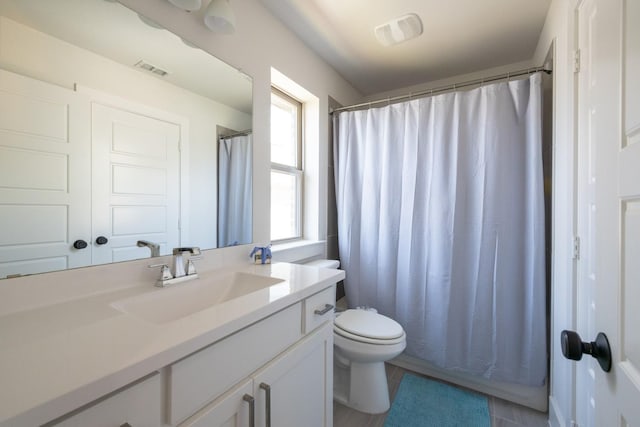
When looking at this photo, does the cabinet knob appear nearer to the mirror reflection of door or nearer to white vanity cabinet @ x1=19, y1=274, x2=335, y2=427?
the mirror reflection of door

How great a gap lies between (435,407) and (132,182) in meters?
1.96

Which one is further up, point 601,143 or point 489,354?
point 601,143

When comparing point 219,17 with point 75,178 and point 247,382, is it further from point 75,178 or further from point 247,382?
point 247,382

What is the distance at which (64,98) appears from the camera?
814mm

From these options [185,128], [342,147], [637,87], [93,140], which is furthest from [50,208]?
[342,147]

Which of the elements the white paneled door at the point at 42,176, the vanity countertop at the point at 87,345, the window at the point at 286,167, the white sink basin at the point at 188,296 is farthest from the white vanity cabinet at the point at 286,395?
the window at the point at 286,167

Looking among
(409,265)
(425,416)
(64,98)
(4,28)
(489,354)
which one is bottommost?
(425,416)

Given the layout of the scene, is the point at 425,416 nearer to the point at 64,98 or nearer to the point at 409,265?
the point at 409,265

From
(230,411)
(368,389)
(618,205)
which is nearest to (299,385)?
(230,411)

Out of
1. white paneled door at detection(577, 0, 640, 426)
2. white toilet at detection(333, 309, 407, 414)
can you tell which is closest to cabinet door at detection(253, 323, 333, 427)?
white toilet at detection(333, 309, 407, 414)

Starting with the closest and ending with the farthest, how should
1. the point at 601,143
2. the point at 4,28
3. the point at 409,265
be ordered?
1. the point at 601,143
2. the point at 4,28
3. the point at 409,265

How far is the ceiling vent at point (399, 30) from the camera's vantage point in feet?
5.39

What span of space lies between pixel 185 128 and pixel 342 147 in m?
1.28

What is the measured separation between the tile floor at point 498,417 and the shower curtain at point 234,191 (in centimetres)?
114
